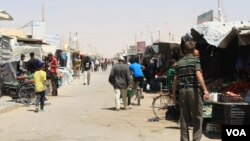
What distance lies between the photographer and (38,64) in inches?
797

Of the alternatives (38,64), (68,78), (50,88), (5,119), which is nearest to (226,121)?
(5,119)

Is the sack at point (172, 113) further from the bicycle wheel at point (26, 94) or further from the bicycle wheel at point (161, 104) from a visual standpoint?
the bicycle wheel at point (26, 94)

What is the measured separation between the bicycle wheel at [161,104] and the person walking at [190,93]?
618 centimetres

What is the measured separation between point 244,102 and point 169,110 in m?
3.69

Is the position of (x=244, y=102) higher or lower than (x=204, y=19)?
lower

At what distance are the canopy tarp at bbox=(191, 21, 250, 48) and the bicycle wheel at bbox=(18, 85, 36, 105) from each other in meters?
6.64

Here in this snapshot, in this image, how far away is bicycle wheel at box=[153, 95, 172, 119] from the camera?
16.2m

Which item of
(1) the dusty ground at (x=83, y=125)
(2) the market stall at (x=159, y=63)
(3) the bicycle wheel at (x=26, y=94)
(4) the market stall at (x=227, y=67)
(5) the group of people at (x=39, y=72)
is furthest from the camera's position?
(2) the market stall at (x=159, y=63)

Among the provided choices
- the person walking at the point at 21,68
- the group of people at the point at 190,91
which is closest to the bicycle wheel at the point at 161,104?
the group of people at the point at 190,91

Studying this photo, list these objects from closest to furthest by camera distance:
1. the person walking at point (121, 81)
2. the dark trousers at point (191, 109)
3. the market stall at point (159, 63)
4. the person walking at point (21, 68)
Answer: the dark trousers at point (191, 109) → the person walking at point (121, 81) → the person walking at point (21, 68) → the market stall at point (159, 63)

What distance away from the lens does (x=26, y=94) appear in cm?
2014

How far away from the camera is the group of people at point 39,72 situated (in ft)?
58.7

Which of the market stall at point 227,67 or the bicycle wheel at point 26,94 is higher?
the market stall at point 227,67

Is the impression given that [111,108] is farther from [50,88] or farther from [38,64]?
[50,88]
